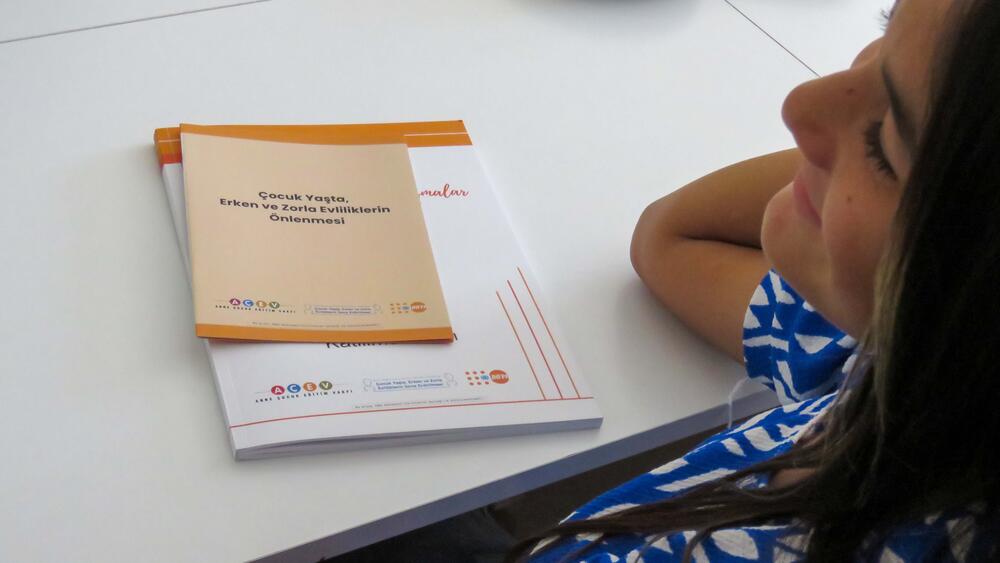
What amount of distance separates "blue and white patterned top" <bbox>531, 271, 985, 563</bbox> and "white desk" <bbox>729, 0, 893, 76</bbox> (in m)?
0.48

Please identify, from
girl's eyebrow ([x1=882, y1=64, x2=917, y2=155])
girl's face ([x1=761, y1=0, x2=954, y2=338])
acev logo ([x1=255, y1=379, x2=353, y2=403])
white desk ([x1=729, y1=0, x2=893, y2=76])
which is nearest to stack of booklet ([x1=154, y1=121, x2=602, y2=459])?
acev logo ([x1=255, y1=379, x2=353, y2=403])

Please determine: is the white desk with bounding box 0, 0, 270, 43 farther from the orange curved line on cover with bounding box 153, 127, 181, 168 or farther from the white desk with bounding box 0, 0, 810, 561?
the orange curved line on cover with bounding box 153, 127, 181, 168

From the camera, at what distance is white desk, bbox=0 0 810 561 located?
664 mm

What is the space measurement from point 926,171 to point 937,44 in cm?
6

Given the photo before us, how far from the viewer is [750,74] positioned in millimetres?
1154

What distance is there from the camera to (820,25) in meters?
1.27

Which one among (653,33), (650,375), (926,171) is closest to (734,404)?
(650,375)

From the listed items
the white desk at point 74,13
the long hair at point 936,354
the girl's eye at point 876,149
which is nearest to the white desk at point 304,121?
the white desk at point 74,13

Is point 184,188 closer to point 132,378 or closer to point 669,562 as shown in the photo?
point 132,378

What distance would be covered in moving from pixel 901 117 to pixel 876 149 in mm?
32

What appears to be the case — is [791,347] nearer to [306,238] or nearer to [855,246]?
[855,246]

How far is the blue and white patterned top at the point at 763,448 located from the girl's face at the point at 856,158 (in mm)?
135

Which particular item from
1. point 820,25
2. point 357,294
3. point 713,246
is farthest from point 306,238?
point 820,25

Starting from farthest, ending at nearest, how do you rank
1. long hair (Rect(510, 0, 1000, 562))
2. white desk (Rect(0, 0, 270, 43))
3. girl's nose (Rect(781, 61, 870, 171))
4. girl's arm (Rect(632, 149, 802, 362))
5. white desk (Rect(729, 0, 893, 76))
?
1. white desk (Rect(729, 0, 893, 76))
2. white desk (Rect(0, 0, 270, 43))
3. girl's arm (Rect(632, 149, 802, 362))
4. girl's nose (Rect(781, 61, 870, 171))
5. long hair (Rect(510, 0, 1000, 562))
